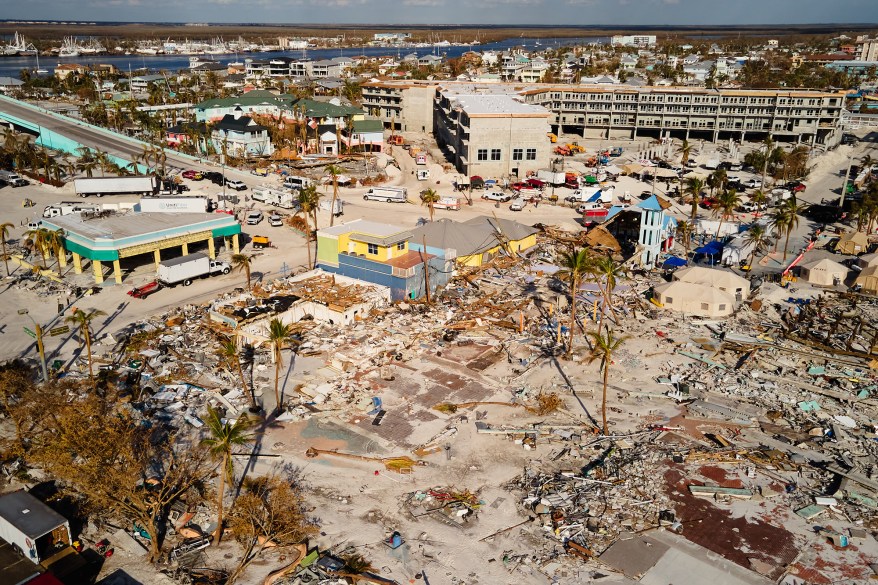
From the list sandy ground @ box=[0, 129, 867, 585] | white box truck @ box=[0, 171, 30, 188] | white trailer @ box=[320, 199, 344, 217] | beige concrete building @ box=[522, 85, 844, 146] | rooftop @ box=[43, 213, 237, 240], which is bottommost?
sandy ground @ box=[0, 129, 867, 585]

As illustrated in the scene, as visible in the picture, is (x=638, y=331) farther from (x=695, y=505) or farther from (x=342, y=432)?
(x=342, y=432)

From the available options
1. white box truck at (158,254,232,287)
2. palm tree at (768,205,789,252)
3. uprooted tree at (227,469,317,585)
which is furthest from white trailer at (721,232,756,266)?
uprooted tree at (227,469,317,585)

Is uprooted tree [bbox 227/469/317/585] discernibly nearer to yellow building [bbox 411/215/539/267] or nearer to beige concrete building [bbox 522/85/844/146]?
yellow building [bbox 411/215/539/267]

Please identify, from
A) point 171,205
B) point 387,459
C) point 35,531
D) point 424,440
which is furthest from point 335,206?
point 35,531

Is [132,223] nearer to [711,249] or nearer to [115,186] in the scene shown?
[115,186]

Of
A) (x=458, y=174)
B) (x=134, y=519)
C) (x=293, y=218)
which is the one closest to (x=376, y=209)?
(x=293, y=218)

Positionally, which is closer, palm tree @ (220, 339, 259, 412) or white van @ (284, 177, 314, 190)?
palm tree @ (220, 339, 259, 412)

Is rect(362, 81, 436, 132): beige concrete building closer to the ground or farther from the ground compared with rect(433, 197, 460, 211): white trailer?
farther from the ground
